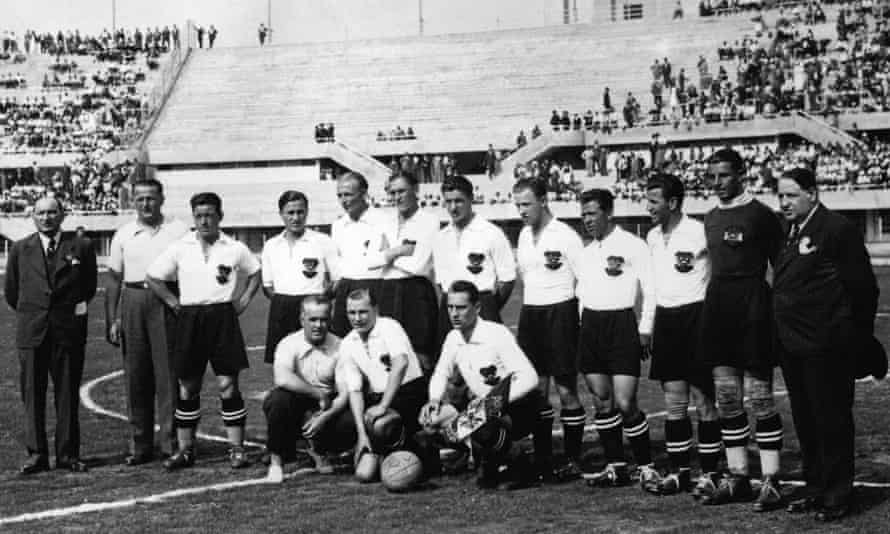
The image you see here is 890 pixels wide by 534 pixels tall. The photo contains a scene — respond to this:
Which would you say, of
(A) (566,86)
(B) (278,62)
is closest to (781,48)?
(A) (566,86)

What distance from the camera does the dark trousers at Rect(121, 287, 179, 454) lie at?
35.8ft

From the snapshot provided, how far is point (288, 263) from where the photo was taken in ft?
36.2

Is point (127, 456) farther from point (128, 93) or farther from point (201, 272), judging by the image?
point (128, 93)

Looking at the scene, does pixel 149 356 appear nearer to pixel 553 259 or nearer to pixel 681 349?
pixel 553 259

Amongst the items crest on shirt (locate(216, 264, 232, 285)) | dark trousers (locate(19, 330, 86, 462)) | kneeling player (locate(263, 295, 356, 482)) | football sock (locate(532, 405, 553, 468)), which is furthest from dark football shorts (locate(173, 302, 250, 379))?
football sock (locate(532, 405, 553, 468))

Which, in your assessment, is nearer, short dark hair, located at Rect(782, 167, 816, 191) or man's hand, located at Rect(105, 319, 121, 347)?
short dark hair, located at Rect(782, 167, 816, 191)

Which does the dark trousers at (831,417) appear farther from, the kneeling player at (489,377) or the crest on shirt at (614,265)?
the kneeling player at (489,377)

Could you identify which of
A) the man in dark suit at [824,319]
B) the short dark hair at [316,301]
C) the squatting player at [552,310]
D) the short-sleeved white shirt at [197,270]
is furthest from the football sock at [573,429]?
the short-sleeved white shirt at [197,270]

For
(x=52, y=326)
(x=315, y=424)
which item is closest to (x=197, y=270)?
(x=52, y=326)

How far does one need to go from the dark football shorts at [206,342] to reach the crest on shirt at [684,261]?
374 cm

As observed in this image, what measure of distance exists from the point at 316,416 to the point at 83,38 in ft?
204

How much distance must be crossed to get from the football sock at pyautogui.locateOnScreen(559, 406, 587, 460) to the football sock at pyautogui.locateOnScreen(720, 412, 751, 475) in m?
1.39

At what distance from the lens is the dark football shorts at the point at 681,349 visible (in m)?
A: 8.95

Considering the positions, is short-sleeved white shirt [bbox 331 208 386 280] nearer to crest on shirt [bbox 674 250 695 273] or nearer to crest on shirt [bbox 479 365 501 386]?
crest on shirt [bbox 479 365 501 386]
